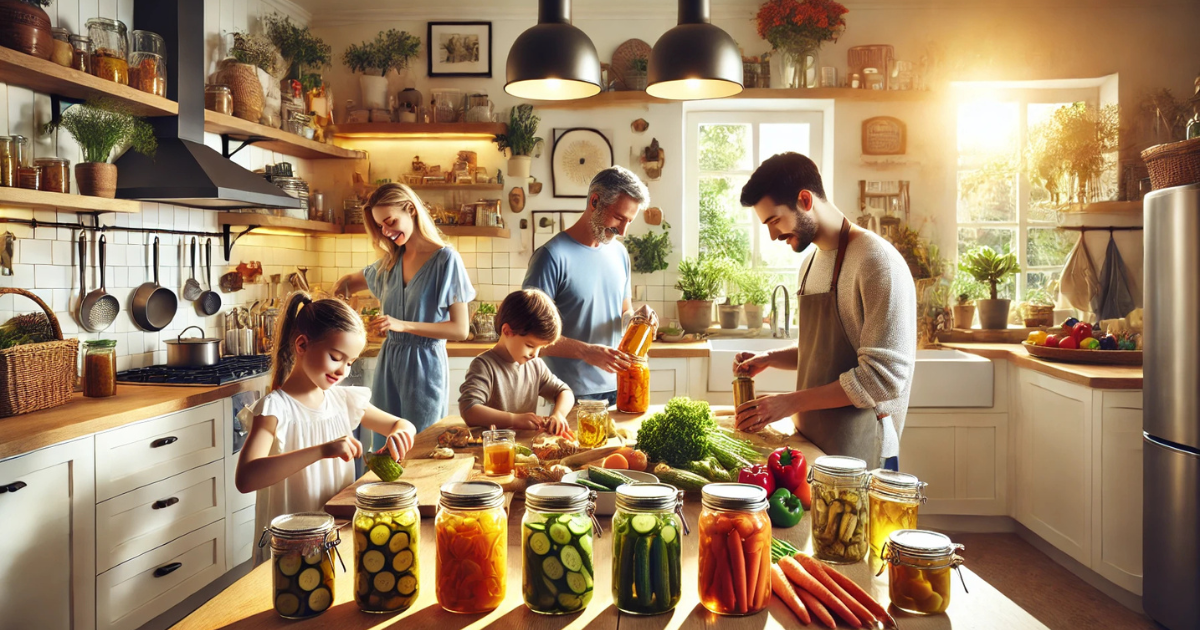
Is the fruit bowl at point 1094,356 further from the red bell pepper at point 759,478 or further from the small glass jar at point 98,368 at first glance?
the small glass jar at point 98,368

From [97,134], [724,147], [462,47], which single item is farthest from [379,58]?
[724,147]

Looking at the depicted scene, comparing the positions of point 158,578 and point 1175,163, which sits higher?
point 1175,163

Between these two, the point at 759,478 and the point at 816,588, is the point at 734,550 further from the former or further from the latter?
the point at 759,478

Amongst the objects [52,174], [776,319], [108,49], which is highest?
[108,49]

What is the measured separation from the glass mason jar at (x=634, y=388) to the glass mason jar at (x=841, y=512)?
1.14 m

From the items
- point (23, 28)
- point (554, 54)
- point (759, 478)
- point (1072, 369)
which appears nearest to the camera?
point (759, 478)

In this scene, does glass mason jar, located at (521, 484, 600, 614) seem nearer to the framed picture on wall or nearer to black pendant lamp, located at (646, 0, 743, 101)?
black pendant lamp, located at (646, 0, 743, 101)

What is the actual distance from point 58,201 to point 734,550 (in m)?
2.66

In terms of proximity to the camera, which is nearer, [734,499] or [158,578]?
[734,499]

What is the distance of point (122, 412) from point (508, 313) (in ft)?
4.59

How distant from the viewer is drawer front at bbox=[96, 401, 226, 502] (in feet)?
8.44

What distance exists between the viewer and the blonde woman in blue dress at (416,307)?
2789 mm

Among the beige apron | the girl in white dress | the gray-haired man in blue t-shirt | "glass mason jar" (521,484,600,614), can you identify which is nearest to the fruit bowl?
the beige apron

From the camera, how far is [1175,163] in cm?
295
